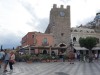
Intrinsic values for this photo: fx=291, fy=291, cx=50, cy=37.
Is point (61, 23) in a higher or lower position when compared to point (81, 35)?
higher

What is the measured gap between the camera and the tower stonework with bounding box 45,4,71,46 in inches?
2822

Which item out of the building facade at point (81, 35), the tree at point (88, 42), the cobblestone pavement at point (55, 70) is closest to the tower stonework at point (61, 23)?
the building facade at point (81, 35)

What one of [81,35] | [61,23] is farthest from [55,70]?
[81,35]

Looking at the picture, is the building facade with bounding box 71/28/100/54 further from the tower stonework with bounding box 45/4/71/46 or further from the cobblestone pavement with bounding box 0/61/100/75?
the cobblestone pavement with bounding box 0/61/100/75

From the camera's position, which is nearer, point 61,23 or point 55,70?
point 55,70

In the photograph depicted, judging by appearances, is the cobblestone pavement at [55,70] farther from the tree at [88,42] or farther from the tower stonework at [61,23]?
the tower stonework at [61,23]

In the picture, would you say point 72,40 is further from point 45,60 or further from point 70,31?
point 45,60

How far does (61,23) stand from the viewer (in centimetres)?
7250

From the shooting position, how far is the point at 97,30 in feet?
273

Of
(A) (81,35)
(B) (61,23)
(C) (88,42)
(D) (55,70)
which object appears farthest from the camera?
(A) (81,35)

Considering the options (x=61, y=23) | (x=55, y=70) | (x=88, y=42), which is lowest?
(x=55, y=70)

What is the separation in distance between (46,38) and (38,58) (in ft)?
93.2

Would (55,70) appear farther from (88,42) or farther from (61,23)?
(61,23)

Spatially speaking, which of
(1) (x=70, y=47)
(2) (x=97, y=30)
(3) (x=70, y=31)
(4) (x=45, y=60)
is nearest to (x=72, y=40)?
(3) (x=70, y=31)
